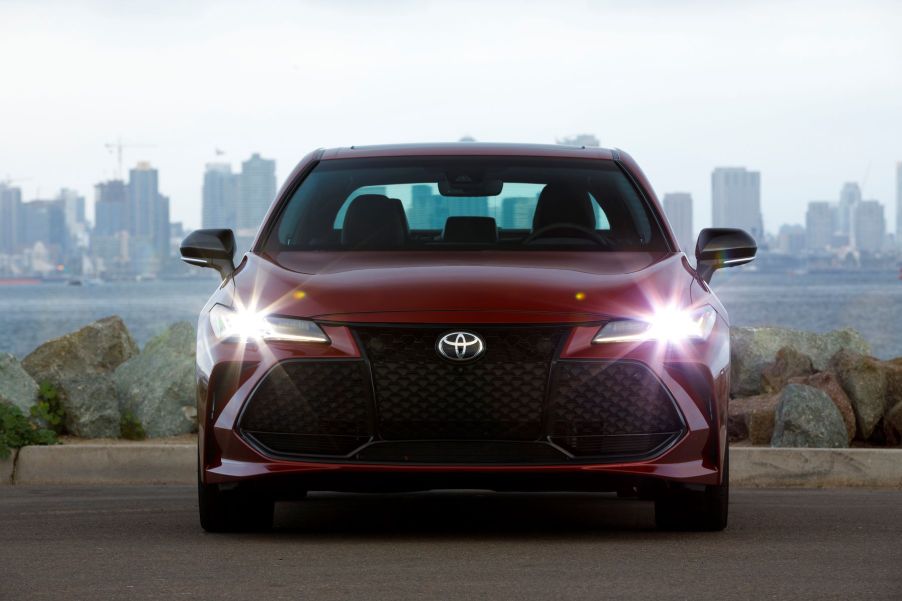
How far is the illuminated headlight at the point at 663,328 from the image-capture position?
6.33 m

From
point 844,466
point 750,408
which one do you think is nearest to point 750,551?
point 844,466

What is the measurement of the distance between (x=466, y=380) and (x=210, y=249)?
1659mm

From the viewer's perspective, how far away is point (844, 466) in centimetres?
1005

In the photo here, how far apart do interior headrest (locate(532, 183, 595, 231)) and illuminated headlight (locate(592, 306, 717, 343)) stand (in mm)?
1252

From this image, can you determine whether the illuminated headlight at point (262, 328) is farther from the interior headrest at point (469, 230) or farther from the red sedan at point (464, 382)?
the interior headrest at point (469, 230)

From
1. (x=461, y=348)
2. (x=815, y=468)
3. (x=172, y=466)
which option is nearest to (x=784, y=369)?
(x=815, y=468)

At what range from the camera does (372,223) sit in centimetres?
764

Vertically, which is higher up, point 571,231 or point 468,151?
point 468,151

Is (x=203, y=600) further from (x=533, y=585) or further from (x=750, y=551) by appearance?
(x=750, y=551)

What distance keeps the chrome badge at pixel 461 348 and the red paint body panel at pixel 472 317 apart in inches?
3.1

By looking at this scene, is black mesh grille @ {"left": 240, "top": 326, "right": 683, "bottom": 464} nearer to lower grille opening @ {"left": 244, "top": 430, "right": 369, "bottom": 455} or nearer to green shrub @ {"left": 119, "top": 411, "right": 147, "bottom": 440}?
lower grille opening @ {"left": 244, "top": 430, "right": 369, "bottom": 455}

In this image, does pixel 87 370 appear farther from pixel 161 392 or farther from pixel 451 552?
pixel 451 552

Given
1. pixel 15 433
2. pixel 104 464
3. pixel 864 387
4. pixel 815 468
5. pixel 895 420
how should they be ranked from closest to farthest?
1. pixel 815 468
2. pixel 104 464
3. pixel 15 433
4. pixel 895 420
5. pixel 864 387

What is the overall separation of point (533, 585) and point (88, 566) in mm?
1713
